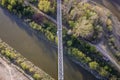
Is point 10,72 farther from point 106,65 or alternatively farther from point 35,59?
point 106,65

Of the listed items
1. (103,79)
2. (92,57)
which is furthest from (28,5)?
(103,79)

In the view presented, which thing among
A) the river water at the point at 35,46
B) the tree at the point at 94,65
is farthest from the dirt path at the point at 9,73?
the tree at the point at 94,65

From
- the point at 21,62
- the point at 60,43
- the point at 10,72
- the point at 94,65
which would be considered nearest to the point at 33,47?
the point at 21,62

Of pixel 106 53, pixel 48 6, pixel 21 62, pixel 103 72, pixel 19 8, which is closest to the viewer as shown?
pixel 103 72

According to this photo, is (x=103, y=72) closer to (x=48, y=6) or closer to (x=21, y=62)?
(x=21, y=62)

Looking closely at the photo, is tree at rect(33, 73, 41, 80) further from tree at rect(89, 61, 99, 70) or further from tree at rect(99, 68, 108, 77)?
tree at rect(99, 68, 108, 77)

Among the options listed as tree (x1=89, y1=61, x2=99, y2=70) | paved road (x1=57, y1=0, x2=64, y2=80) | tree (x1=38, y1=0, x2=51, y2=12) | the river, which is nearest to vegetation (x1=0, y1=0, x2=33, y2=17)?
the river

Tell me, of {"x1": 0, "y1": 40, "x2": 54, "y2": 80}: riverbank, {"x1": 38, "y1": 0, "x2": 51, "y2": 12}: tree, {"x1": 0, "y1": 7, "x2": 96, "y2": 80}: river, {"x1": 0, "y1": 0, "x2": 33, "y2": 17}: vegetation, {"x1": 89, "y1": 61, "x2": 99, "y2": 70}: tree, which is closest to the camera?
{"x1": 89, "y1": 61, "x2": 99, "y2": 70}: tree
